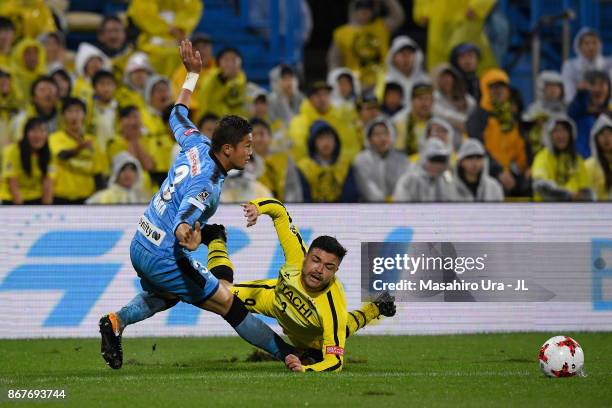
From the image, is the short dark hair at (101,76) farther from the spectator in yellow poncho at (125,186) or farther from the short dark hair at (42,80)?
the spectator in yellow poncho at (125,186)

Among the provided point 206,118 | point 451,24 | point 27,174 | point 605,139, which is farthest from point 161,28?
point 605,139

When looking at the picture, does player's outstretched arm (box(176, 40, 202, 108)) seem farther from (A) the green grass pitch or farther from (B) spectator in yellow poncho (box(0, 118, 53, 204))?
(B) spectator in yellow poncho (box(0, 118, 53, 204))

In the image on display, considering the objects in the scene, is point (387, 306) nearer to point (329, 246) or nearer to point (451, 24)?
point (329, 246)

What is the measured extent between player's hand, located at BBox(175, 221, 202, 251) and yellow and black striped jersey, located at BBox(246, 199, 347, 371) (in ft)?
4.10

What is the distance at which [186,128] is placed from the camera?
10.2m

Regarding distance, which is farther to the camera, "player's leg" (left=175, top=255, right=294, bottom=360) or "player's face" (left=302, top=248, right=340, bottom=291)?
"player's face" (left=302, top=248, right=340, bottom=291)

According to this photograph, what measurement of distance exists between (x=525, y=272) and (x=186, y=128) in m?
5.22

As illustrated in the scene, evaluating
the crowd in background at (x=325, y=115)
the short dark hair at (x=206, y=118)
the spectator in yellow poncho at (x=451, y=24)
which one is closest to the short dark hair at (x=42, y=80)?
the crowd in background at (x=325, y=115)

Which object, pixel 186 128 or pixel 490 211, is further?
pixel 490 211

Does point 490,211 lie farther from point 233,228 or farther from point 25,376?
point 25,376

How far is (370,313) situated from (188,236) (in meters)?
2.28

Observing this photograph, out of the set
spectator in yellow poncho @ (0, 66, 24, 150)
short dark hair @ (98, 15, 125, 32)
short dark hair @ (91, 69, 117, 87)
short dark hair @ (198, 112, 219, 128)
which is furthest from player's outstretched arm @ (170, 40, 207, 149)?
short dark hair @ (98, 15, 125, 32)

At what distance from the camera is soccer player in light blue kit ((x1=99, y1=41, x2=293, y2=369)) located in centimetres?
968

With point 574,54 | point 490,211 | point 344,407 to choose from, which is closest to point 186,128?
point 344,407
